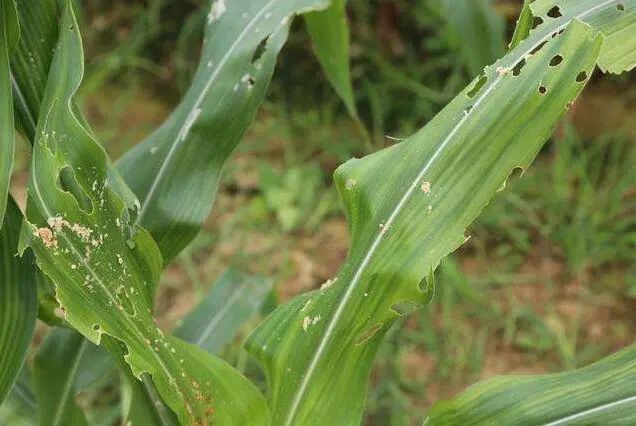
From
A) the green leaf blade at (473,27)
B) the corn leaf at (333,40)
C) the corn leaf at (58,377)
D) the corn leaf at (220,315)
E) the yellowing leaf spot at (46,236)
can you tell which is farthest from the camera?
the green leaf blade at (473,27)

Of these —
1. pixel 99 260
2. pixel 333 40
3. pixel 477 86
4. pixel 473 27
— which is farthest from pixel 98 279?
pixel 473 27

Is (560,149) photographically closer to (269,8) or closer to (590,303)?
(590,303)

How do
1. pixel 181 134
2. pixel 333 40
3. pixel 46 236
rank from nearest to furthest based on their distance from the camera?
pixel 46 236 < pixel 181 134 < pixel 333 40

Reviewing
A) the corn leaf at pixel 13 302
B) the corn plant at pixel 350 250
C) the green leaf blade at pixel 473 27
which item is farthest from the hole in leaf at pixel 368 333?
the green leaf blade at pixel 473 27

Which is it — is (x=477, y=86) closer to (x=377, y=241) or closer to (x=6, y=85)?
(x=377, y=241)

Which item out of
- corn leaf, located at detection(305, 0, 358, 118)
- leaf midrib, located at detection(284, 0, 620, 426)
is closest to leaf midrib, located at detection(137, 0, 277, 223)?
corn leaf, located at detection(305, 0, 358, 118)

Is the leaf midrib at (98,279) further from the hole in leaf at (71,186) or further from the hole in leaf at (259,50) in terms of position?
the hole in leaf at (259,50)

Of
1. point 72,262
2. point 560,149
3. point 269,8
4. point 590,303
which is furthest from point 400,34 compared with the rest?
point 72,262
